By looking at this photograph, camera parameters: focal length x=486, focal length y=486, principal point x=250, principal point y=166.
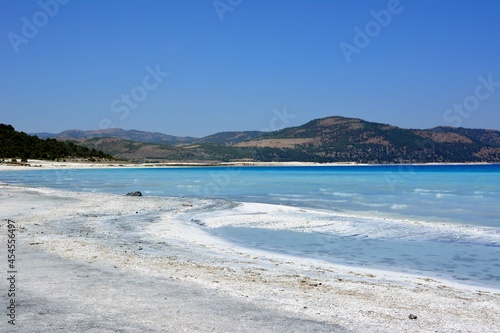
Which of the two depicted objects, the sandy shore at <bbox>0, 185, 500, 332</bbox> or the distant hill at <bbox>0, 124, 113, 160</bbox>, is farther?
the distant hill at <bbox>0, 124, 113, 160</bbox>

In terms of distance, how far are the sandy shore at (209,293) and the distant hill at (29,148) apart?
120375 millimetres

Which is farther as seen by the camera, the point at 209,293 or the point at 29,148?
the point at 29,148

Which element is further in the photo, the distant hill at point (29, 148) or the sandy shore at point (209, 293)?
the distant hill at point (29, 148)

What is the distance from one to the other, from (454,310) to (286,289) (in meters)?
3.06

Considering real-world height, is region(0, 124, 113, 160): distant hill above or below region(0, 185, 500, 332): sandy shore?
above

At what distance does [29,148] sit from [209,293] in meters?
138

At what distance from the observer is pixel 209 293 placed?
9.16 meters

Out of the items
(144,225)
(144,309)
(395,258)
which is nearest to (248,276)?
(144,309)

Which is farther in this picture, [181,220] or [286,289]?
[181,220]

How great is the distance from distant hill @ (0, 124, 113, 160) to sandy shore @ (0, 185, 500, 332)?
395 feet

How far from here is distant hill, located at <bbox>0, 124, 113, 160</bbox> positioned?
126750mm

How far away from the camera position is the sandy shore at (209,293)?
734 cm

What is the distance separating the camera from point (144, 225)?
779 inches

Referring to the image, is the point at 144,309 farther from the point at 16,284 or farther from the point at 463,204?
the point at 463,204
